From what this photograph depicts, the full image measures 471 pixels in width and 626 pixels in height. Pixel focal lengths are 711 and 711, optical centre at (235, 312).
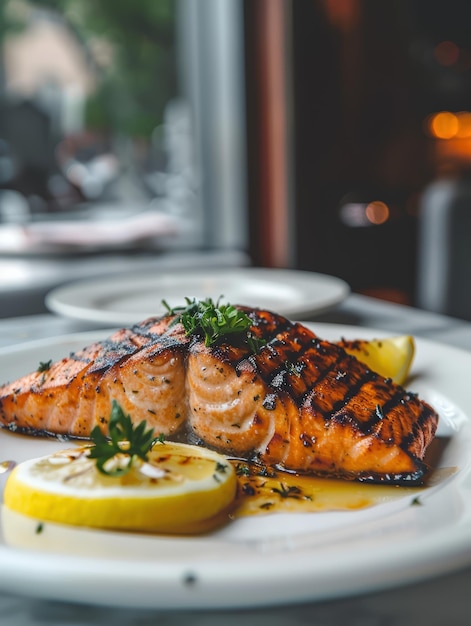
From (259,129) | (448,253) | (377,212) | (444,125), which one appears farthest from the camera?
(444,125)

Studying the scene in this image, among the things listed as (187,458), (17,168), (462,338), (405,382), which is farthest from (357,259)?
(187,458)

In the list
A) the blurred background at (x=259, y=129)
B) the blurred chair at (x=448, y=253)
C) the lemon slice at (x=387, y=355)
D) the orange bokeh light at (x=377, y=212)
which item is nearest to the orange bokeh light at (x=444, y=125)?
the blurred background at (x=259, y=129)

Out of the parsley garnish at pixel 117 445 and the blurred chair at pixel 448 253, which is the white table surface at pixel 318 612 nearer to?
the parsley garnish at pixel 117 445

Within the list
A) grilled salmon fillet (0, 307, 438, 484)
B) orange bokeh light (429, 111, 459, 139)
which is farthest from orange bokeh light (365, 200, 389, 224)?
grilled salmon fillet (0, 307, 438, 484)

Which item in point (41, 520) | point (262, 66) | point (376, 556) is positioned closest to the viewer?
point (376, 556)

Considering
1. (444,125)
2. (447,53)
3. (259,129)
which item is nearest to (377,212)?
(444,125)

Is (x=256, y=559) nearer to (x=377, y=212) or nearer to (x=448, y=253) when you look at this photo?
(x=448, y=253)

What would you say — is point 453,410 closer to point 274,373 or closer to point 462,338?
point 274,373
